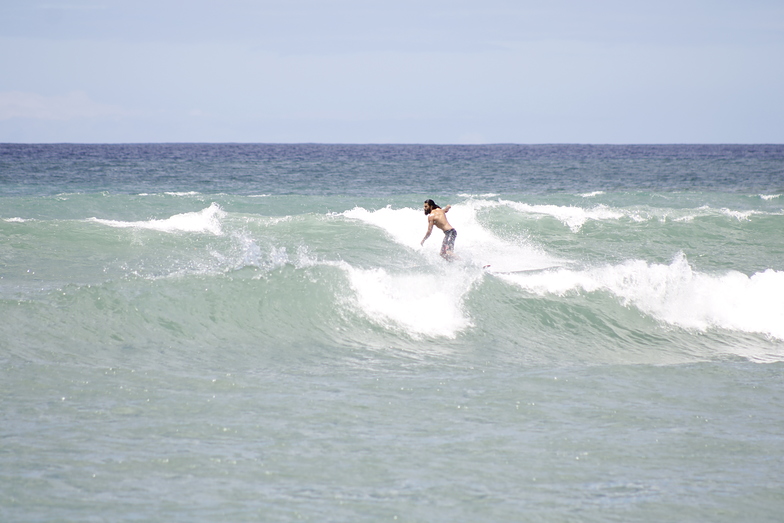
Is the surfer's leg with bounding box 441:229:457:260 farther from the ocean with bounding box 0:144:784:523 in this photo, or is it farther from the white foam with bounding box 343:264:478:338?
the white foam with bounding box 343:264:478:338

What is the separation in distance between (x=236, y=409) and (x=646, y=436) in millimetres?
3228

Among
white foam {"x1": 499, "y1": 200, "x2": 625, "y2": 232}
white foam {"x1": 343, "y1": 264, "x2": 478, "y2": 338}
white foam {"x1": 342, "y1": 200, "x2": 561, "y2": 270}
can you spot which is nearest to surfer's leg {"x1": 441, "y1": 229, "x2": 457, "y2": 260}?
white foam {"x1": 342, "y1": 200, "x2": 561, "y2": 270}

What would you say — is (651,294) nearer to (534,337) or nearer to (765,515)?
(534,337)

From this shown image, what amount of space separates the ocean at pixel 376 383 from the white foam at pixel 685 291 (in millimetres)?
40

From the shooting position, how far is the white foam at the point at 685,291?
9.99m

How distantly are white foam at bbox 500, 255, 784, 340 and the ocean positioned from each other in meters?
0.04

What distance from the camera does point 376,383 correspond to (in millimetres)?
6602

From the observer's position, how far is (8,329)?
25.7 ft

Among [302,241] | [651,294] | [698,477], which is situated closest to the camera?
[698,477]

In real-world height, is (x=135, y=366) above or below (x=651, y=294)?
below

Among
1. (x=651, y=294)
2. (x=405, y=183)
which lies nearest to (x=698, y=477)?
(x=651, y=294)

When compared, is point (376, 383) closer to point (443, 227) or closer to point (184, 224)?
point (443, 227)

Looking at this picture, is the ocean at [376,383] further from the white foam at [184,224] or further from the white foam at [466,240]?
the white foam at [184,224]

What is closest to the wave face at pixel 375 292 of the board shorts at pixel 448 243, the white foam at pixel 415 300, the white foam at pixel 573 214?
the white foam at pixel 415 300
